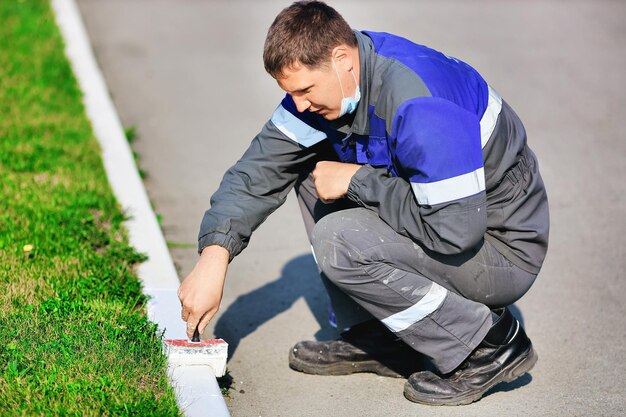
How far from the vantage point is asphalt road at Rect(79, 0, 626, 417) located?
4.09 metres

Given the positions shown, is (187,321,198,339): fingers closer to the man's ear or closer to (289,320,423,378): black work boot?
(289,320,423,378): black work boot

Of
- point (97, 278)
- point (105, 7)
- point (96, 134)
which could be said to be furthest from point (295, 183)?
point (105, 7)

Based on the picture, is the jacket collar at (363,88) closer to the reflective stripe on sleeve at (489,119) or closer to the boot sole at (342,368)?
the reflective stripe on sleeve at (489,119)

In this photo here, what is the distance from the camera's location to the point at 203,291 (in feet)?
11.9

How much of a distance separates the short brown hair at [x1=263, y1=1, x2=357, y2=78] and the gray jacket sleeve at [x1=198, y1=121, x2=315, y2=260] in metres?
0.46

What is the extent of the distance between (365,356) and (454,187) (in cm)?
114

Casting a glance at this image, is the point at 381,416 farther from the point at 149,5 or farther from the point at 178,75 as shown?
the point at 149,5

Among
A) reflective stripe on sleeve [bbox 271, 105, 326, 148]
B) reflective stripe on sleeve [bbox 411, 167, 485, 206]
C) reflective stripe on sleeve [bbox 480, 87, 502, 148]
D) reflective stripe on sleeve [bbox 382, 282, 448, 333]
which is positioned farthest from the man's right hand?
reflective stripe on sleeve [bbox 480, 87, 502, 148]

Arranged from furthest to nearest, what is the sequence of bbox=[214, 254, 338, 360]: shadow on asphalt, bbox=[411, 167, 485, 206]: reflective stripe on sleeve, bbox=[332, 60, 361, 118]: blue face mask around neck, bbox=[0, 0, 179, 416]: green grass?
bbox=[214, 254, 338, 360]: shadow on asphalt < bbox=[332, 60, 361, 118]: blue face mask around neck < bbox=[0, 0, 179, 416]: green grass < bbox=[411, 167, 485, 206]: reflective stripe on sleeve

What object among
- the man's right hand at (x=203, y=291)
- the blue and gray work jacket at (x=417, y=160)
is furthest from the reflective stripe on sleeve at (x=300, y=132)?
the man's right hand at (x=203, y=291)

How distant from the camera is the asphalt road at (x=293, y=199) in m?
4.09

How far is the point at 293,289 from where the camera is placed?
16.5ft

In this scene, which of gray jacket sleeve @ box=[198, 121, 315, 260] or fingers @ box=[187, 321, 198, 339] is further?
gray jacket sleeve @ box=[198, 121, 315, 260]

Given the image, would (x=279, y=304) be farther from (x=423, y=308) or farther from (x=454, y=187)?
(x=454, y=187)
